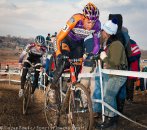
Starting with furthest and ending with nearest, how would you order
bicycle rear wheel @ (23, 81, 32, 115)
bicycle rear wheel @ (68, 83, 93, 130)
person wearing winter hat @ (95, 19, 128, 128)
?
1. bicycle rear wheel @ (23, 81, 32, 115)
2. person wearing winter hat @ (95, 19, 128, 128)
3. bicycle rear wheel @ (68, 83, 93, 130)

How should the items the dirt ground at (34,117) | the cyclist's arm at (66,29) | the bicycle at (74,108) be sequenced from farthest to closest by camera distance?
the dirt ground at (34,117) < the cyclist's arm at (66,29) < the bicycle at (74,108)

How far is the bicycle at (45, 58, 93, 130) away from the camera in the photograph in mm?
5934

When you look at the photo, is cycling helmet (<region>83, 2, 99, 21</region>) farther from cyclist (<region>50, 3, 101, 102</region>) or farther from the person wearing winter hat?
the person wearing winter hat

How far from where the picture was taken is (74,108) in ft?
21.3

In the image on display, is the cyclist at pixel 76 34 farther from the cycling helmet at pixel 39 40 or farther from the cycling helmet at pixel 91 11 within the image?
the cycling helmet at pixel 39 40

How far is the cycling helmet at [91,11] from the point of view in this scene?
7033mm

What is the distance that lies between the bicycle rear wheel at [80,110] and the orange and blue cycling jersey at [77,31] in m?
1.16

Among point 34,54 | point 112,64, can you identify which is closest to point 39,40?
point 34,54

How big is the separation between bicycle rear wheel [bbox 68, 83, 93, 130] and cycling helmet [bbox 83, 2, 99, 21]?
5.32 feet

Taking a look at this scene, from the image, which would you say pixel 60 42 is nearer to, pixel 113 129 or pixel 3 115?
pixel 113 129

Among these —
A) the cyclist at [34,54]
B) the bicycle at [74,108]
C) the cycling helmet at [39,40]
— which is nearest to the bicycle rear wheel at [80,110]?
the bicycle at [74,108]

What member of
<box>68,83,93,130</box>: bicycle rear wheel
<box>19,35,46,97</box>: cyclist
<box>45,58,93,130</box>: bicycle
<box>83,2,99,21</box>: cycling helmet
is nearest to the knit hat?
<box>83,2,99,21</box>: cycling helmet

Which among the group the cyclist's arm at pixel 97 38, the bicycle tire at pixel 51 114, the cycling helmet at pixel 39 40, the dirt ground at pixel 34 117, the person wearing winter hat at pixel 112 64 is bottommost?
the dirt ground at pixel 34 117

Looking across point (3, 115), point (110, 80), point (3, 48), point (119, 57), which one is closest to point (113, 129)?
point (110, 80)
